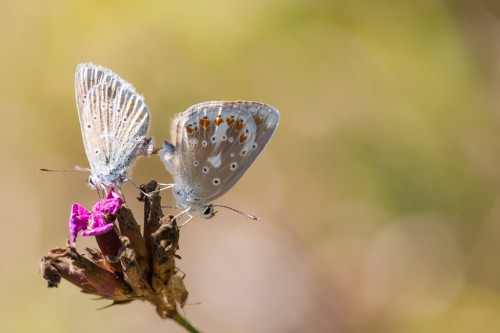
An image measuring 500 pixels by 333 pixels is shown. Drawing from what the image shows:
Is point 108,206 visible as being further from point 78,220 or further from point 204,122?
point 204,122

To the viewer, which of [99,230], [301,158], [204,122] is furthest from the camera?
[301,158]

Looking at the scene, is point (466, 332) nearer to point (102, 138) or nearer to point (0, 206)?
point (102, 138)

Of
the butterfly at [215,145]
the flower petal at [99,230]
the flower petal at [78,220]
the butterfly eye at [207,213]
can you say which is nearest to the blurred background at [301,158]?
the butterfly eye at [207,213]

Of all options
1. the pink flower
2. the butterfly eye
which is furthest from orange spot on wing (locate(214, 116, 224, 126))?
the pink flower

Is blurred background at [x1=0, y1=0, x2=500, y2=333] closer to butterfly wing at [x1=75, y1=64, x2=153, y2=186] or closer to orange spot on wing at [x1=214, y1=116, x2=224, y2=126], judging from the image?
orange spot on wing at [x1=214, y1=116, x2=224, y2=126]

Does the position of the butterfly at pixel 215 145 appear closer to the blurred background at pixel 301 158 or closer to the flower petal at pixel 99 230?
the flower petal at pixel 99 230

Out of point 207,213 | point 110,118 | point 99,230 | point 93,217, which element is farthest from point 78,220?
point 207,213
